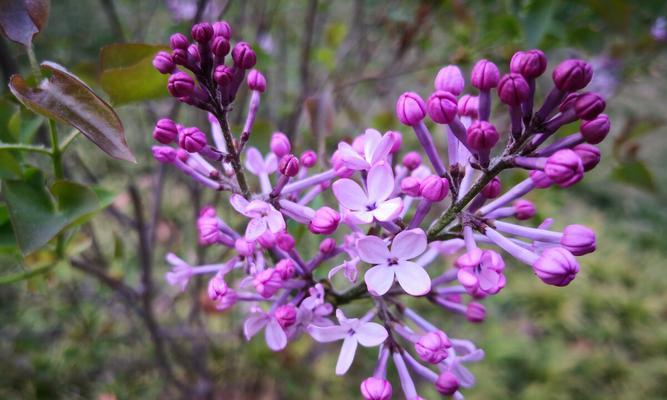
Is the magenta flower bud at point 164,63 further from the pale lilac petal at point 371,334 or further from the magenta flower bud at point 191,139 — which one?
the pale lilac petal at point 371,334

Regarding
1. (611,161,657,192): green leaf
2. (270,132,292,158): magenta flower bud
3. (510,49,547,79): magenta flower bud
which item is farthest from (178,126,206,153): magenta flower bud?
(611,161,657,192): green leaf

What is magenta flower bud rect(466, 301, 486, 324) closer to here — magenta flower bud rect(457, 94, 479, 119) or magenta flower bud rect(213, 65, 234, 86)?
magenta flower bud rect(457, 94, 479, 119)

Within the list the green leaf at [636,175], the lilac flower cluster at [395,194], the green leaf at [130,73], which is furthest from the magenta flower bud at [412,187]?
the green leaf at [636,175]

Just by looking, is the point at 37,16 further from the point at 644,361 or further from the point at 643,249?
the point at 643,249

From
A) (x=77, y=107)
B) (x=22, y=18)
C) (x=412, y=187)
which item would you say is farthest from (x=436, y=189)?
(x=22, y=18)

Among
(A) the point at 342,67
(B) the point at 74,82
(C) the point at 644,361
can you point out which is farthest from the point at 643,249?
(B) the point at 74,82

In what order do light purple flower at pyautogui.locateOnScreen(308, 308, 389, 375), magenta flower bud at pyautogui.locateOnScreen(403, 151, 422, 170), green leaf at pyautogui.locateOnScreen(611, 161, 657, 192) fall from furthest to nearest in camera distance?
1. green leaf at pyautogui.locateOnScreen(611, 161, 657, 192)
2. magenta flower bud at pyautogui.locateOnScreen(403, 151, 422, 170)
3. light purple flower at pyautogui.locateOnScreen(308, 308, 389, 375)
